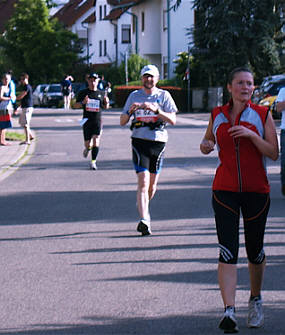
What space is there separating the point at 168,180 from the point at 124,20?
189 feet

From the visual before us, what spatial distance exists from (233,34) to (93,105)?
27.2 meters

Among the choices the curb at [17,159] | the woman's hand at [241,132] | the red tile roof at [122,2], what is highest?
the red tile roof at [122,2]

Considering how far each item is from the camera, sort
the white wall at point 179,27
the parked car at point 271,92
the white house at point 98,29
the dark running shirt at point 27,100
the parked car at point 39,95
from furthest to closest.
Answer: the white house at point 98,29
the white wall at point 179,27
the parked car at point 39,95
the parked car at point 271,92
the dark running shirt at point 27,100

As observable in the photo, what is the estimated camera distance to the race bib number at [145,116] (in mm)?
9500

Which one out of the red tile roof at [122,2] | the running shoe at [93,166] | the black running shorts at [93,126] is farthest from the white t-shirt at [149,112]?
the red tile roof at [122,2]

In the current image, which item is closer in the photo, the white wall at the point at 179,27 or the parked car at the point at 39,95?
the parked car at the point at 39,95

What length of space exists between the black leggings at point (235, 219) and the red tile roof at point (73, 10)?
7705cm

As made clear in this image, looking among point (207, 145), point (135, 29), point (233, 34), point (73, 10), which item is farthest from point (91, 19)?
point (207, 145)

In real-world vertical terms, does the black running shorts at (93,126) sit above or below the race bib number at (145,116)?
below

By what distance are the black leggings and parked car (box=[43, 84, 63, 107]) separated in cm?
4887

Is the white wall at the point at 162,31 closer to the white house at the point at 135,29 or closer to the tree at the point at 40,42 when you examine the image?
the white house at the point at 135,29

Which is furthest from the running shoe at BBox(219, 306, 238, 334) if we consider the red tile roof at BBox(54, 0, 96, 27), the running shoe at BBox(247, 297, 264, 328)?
the red tile roof at BBox(54, 0, 96, 27)

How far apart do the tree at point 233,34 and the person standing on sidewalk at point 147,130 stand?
32871 mm

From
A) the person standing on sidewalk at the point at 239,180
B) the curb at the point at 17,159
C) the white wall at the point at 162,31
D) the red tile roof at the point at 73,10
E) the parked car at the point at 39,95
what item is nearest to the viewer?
the person standing on sidewalk at the point at 239,180
